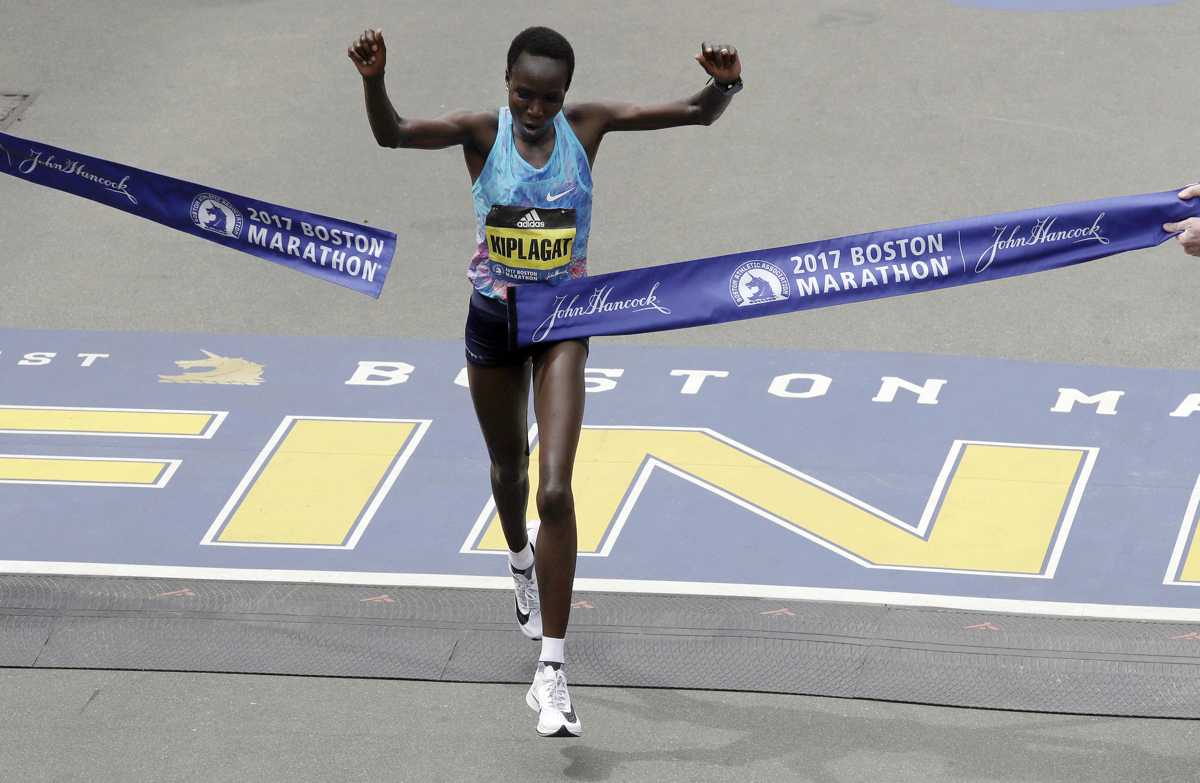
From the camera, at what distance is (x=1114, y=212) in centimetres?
493

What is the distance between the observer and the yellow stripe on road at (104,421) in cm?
715

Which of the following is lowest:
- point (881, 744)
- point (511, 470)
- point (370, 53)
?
point (881, 744)

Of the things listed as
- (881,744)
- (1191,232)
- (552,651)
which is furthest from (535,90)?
(881,744)

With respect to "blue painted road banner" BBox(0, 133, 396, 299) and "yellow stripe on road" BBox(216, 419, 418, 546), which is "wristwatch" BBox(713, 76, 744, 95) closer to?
"blue painted road banner" BBox(0, 133, 396, 299)

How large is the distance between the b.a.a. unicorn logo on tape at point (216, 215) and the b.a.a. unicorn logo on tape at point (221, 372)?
81.6 inches

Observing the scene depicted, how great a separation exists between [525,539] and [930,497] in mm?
2083

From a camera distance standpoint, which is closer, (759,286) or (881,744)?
(881,744)

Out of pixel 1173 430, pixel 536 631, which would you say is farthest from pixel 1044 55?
pixel 536 631

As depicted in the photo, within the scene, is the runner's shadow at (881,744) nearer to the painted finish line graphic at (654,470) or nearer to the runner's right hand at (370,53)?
the painted finish line graphic at (654,470)

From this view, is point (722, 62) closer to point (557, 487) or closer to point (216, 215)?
point (557, 487)

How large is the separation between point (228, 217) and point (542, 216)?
167 cm

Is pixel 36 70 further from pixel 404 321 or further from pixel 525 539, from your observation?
pixel 525 539

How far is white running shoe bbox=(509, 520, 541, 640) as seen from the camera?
5.32 meters

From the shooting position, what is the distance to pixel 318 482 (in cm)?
663
